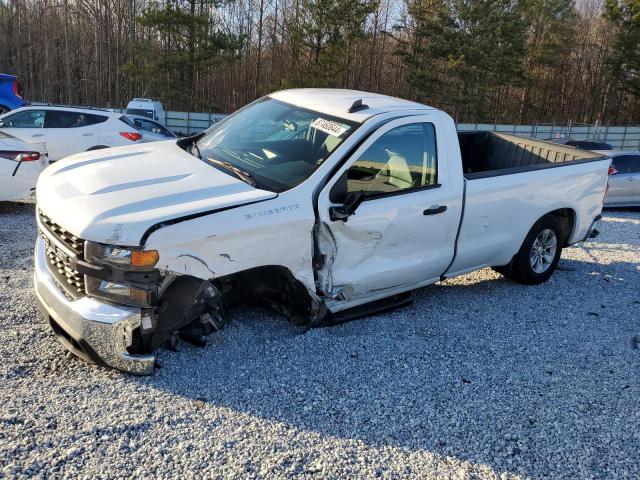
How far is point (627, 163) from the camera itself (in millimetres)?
13070

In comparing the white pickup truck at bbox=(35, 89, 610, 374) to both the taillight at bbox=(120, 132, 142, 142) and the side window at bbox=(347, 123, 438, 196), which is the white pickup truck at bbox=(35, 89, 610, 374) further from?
the taillight at bbox=(120, 132, 142, 142)

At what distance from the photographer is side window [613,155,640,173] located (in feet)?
42.5

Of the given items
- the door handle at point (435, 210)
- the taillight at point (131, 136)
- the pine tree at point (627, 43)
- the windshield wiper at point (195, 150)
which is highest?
the pine tree at point (627, 43)

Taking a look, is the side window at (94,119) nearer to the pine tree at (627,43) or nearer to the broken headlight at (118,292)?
the broken headlight at (118,292)

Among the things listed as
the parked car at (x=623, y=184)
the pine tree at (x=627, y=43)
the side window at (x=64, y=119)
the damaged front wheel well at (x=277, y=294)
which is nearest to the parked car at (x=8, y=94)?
the side window at (x=64, y=119)

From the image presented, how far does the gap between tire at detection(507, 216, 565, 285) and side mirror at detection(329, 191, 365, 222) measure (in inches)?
101

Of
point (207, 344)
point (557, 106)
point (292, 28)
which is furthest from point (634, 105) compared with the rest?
point (207, 344)

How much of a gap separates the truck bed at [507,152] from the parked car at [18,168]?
591cm

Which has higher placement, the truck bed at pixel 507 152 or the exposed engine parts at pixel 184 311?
the truck bed at pixel 507 152

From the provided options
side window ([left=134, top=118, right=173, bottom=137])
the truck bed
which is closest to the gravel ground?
the truck bed

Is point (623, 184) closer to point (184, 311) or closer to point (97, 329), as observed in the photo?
point (184, 311)

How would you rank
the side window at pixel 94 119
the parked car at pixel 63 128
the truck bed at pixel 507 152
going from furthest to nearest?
the side window at pixel 94 119 → the parked car at pixel 63 128 → the truck bed at pixel 507 152

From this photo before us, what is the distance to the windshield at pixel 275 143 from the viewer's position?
423cm

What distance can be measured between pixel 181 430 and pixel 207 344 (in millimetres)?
995
